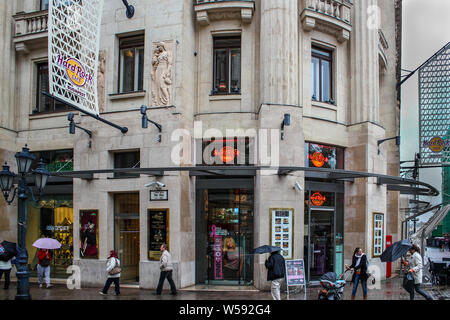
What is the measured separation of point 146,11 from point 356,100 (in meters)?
8.90

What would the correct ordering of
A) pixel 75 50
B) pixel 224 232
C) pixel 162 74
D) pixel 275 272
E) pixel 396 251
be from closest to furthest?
pixel 275 272 < pixel 396 251 < pixel 75 50 < pixel 162 74 < pixel 224 232

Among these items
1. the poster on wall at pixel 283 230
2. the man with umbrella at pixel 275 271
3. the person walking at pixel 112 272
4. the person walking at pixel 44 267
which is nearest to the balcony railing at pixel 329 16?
the poster on wall at pixel 283 230

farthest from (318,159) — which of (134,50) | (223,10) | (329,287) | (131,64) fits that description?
(329,287)

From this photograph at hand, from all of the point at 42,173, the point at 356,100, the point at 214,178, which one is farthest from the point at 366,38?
the point at 42,173

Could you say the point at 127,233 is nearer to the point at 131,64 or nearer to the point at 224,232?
the point at 224,232

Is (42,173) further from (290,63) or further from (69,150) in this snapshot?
(290,63)

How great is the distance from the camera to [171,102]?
17.0 m

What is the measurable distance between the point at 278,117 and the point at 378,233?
6688 mm

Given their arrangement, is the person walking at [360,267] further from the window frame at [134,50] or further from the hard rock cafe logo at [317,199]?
the window frame at [134,50]

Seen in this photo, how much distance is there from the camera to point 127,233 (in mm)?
17859

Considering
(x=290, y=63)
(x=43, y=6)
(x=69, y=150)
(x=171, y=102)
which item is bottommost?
(x=69, y=150)

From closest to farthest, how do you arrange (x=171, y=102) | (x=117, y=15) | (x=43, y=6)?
(x=171, y=102) → (x=117, y=15) → (x=43, y=6)

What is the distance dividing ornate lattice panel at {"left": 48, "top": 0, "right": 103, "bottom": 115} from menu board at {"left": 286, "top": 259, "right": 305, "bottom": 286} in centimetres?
822

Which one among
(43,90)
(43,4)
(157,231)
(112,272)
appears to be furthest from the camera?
(43,4)
